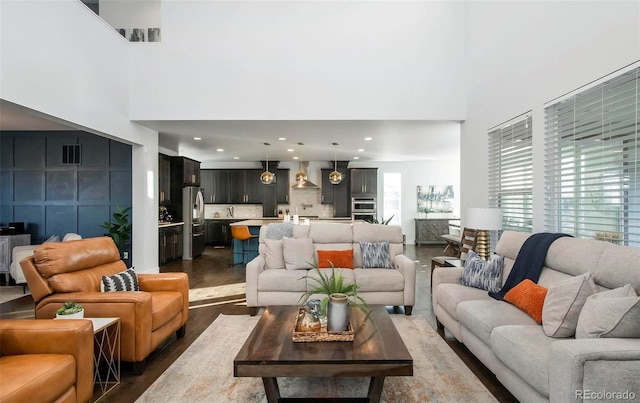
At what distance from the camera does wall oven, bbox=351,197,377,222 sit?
9.91 metres

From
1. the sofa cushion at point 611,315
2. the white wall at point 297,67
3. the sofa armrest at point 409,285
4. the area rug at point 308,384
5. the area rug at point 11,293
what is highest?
the white wall at point 297,67

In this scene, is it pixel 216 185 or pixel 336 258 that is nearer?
pixel 336 258

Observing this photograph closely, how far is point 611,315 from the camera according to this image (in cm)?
174

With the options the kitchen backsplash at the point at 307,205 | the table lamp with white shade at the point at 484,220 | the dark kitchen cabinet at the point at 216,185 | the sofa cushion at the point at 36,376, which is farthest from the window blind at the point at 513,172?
the dark kitchen cabinet at the point at 216,185

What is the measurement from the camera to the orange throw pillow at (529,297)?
2393mm

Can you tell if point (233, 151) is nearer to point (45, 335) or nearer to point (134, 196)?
point (134, 196)

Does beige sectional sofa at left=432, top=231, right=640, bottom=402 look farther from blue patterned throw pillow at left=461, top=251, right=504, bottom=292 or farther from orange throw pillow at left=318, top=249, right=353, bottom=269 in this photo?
orange throw pillow at left=318, top=249, right=353, bottom=269

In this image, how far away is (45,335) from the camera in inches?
74.4

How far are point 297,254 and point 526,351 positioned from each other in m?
2.72

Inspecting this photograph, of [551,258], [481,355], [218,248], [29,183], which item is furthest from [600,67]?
[218,248]

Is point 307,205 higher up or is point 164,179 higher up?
Result: point 164,179

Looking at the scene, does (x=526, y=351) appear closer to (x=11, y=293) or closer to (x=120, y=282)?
(x=120, y=282)

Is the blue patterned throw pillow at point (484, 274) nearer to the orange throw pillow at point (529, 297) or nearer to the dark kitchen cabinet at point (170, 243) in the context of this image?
the orange throw pillow at point (529, 297)

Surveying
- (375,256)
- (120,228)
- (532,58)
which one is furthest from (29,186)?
(532,58)
